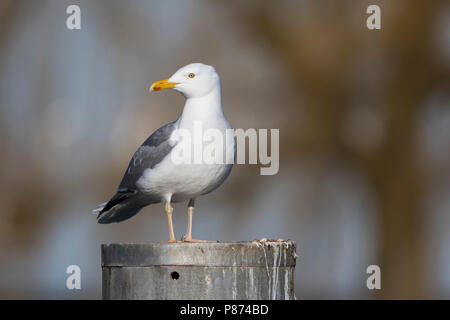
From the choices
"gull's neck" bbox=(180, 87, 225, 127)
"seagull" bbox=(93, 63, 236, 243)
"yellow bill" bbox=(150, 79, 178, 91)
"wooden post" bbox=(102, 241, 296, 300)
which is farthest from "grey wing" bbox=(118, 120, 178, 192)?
"wooden post" bbox=(102, 241, 296, 300)

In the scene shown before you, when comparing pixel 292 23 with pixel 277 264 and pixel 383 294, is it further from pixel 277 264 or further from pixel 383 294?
pixel 277 264

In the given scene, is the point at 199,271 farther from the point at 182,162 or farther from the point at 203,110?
the point at 203,110

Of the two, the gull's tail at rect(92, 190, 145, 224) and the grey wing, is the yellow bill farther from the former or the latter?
the gull's tail at rect(92, 190, 145, 224)

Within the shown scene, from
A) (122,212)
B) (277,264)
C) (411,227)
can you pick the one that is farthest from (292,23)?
(277,264)

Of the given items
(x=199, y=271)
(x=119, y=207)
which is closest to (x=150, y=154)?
(x=119, y=207)

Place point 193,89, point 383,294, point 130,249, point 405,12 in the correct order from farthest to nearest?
point 405,12
point 383,294
point 193,89
point 130,249

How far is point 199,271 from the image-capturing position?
15.1 ft

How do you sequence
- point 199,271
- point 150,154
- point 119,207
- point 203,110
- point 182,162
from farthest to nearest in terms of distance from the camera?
point 119,207, point 150,154, point 203,110, point 182,162, point 199,271

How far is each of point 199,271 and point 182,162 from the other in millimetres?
950

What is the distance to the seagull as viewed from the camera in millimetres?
5406

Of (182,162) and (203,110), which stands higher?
(203,110)

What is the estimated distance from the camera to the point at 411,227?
11.5 meters

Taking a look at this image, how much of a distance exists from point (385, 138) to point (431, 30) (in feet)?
4.55

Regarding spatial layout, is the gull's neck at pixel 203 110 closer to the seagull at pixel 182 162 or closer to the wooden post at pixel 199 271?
the seagull at pixel 182 162
